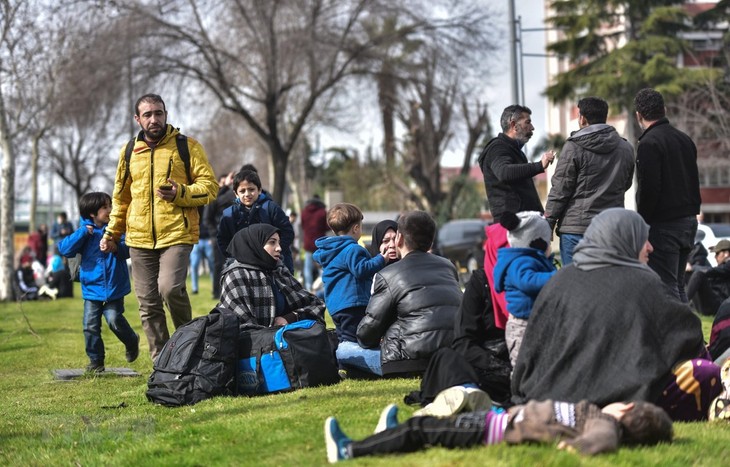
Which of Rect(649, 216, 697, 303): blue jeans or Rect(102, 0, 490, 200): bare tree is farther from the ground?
Rect(102, 0, 490, 200): bare tree

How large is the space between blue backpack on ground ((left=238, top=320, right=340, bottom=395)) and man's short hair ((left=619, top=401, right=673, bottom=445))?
10.1 feet

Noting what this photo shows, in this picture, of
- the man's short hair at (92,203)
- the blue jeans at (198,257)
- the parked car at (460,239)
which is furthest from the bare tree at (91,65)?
the man's short hair at (92,203)

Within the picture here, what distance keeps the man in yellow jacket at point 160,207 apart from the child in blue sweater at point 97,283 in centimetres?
61

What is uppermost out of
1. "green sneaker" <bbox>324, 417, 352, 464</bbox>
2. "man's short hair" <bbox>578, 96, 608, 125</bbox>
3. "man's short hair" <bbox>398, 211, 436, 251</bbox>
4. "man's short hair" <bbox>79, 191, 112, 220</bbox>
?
"man's short hair" <bbox>578, 96, 608, 125</bbox>

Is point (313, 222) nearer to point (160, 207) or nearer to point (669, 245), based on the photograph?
point (160, 207)

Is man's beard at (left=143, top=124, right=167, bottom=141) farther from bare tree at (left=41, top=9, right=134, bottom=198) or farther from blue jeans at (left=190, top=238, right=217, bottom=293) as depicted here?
bare tree at (left=41, top=9, right=134, bottom=198)

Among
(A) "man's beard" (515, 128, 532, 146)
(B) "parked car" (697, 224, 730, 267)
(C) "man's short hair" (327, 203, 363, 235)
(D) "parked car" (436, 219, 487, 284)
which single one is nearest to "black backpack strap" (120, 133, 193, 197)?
(C) "man's short hair" (327, 203, 363, 235)

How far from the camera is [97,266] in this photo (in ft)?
32.2

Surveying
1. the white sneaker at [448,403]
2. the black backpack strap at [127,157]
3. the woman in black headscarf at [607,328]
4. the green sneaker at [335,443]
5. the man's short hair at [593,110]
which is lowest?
the green sneaker at [335,443]

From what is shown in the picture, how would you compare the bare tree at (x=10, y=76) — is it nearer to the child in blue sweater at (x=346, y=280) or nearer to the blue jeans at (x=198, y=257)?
the blue jeans at (x=198, y=257)

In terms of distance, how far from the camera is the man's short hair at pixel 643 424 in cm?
514

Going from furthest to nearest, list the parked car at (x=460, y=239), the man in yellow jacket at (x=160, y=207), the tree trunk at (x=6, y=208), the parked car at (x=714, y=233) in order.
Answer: the parked car at (x=460, y=239)
the tree trunk at (x=6, y=208)
the parked car at (x=714, y=233)
the man in yellow jacket at (x=160, y=207)

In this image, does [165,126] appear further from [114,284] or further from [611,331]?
[611,331]

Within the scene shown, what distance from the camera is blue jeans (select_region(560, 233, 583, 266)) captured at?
26.9 ft
